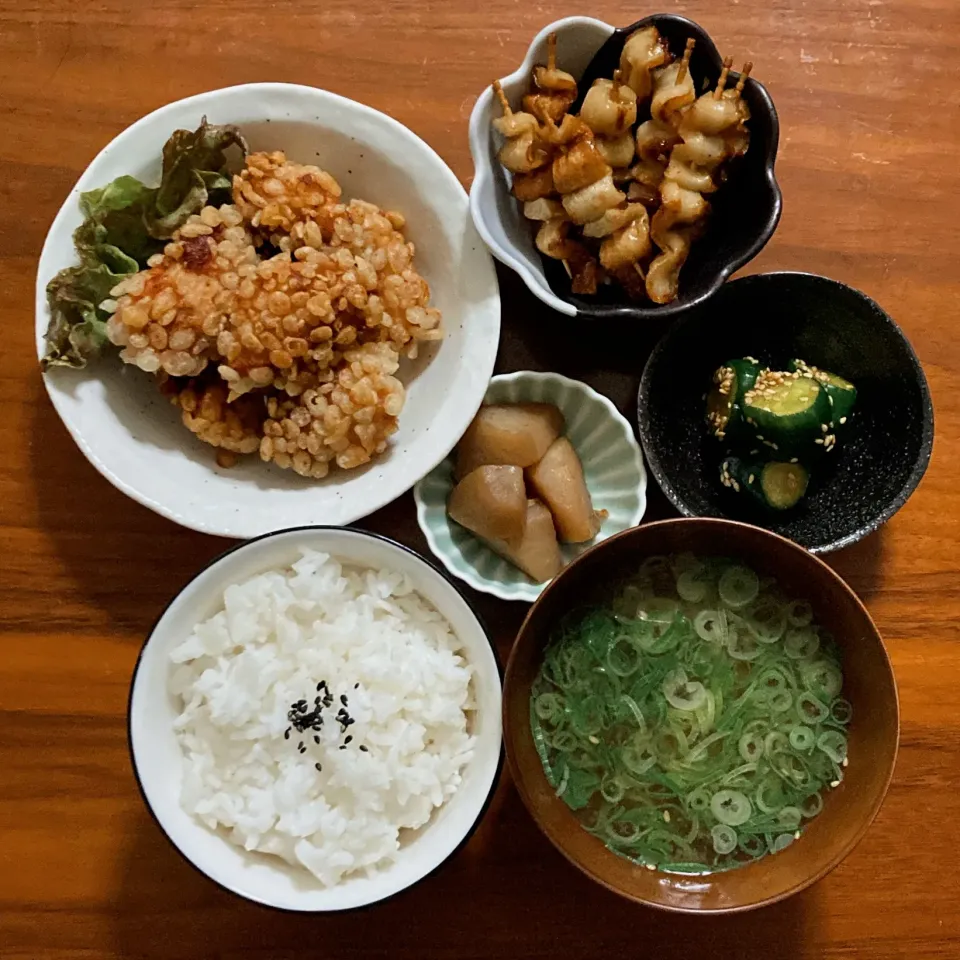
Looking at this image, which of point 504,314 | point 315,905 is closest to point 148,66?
point 504,314

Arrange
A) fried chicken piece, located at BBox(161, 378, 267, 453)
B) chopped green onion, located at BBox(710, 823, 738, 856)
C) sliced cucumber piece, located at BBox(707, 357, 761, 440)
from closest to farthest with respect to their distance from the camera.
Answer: chopped green onion, located at BBox(710, 823, 738, 856), fried chicken piece, located at BBox(161, 378, 267, 453), sliced cucumber piece, located at BBox(707, 357, 761, 440)

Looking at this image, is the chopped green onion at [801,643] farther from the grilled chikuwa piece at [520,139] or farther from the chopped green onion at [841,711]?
the grilled chikuwa piece at [520,139]

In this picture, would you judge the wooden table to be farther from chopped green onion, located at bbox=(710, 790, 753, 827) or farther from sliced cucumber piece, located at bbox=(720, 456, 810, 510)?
chopped green onion, located at bbox=(710, 790, 753, 827)

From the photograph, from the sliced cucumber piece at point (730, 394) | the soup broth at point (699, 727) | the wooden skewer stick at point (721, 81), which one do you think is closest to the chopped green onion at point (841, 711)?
the soup broth at point (699, 727)

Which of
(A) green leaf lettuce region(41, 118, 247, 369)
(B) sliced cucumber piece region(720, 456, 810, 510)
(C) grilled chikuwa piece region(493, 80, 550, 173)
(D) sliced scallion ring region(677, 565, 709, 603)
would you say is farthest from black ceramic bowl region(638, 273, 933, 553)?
(A) green leaf lettuce region(41, 118, 247, 369)

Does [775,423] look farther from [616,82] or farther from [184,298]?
[184,298]

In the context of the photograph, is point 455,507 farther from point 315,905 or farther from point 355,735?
point 315,905
